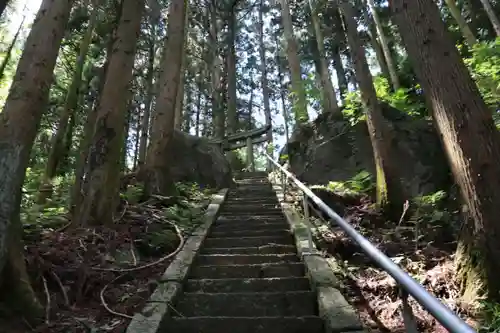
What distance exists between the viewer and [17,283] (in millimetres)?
3314

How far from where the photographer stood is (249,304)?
161 inches

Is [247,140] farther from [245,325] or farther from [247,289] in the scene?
[245,325]

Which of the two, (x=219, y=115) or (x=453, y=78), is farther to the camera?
(x=219, y=115)

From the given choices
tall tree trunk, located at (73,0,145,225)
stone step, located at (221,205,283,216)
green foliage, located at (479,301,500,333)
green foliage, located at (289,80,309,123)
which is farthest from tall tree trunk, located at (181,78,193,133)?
green foliage, located at (479,301,500,333)

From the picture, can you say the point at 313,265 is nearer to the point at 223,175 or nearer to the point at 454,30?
the point at 223,175

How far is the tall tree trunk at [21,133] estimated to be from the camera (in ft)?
10.8

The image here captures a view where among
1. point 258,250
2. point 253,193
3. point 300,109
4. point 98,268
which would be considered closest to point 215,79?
point 300,109

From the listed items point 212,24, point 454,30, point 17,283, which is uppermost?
point 212,24

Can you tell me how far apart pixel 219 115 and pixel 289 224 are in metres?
11.3

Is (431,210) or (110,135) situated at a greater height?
(110,135)

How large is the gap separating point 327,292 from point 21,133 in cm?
313

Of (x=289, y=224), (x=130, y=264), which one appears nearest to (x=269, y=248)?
(x=289, y=224)

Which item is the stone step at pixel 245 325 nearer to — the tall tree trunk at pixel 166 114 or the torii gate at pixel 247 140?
the tall tree trunk at pixel 166 114

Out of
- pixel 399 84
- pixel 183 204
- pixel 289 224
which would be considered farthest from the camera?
pixel 399 84
